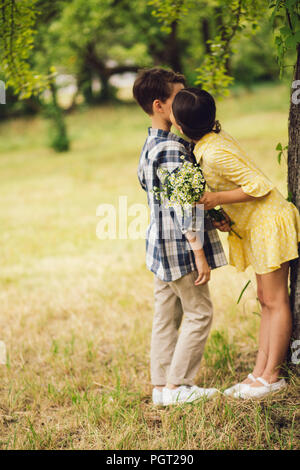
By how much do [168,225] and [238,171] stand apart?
514 millimetres

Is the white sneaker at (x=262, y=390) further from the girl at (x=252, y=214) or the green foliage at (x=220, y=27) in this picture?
the green foliage at (x=220, y=27)

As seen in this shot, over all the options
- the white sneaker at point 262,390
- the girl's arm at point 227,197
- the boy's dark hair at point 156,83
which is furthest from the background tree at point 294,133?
the boy's dark hair at point 156,83

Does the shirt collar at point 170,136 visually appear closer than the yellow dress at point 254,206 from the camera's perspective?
No

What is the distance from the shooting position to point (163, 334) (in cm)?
307

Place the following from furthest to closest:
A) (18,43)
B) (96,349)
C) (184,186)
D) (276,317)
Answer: (96,349) → (18,43) → (276,317) → (184,186)

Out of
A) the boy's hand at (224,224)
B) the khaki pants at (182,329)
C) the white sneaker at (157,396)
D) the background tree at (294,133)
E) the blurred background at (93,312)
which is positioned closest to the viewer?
the background tree at (294,133)

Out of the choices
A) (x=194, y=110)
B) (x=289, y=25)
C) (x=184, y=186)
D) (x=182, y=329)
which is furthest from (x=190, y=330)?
(x=289, y=25)

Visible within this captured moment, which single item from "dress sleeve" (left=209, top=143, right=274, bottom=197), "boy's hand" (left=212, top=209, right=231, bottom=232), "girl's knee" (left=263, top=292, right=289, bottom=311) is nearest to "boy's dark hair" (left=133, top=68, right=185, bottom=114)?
"dress sleeve" (left=209, top=143, right=274, bottom=197)

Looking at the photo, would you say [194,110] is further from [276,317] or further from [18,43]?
[18,43]

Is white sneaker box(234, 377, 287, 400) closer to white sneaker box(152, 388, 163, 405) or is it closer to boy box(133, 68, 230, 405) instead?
boy box(133, 68, 230, 405)

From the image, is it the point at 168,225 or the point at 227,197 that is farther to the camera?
the point at 168,225

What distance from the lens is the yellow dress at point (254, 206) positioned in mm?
2555

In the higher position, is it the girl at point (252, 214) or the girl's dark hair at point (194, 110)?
the girl's dark hair at point (194, 110)

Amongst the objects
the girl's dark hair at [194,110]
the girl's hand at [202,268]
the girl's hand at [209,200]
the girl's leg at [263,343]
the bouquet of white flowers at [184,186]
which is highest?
the girl's dark hair at [194,110]
